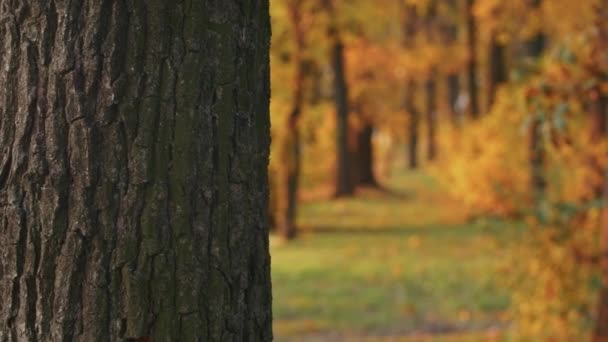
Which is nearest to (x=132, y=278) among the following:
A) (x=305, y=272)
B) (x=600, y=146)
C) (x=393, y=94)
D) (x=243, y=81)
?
(x=243, y=81)

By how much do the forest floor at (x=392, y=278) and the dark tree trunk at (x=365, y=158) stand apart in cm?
432

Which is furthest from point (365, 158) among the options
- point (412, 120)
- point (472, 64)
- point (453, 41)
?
point (412, 120)

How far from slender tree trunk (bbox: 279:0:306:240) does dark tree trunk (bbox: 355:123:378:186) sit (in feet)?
27.5

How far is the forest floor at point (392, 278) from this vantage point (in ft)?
33.7

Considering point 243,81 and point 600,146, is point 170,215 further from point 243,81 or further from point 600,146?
point 600,146

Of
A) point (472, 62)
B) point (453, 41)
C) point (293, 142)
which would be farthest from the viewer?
point (453, 41)

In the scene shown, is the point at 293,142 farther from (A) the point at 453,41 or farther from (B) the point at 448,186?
(A) the point at 453,41

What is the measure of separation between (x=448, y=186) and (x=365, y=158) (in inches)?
241

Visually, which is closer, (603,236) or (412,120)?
(603,236)

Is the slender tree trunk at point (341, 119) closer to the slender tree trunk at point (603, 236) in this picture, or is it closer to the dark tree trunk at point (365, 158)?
the dark tree trunk at point (365, 158)

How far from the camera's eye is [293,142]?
18547 mm

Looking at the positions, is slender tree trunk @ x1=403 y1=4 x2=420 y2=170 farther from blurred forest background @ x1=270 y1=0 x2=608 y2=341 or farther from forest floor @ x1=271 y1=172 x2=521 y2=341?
forest floor @ x1=271 y1=172 x2=521 y2=341

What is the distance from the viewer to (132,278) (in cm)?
226

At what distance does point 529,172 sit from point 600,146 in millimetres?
8283
